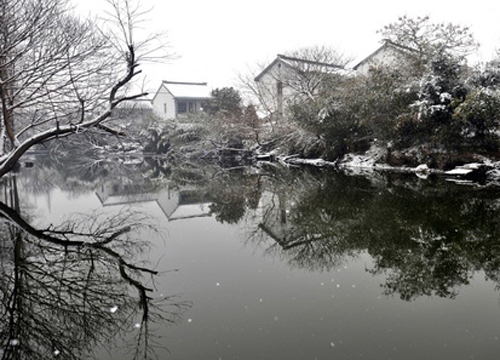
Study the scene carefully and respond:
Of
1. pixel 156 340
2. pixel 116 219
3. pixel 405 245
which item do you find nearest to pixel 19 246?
pixel 116 219

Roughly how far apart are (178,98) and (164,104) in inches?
120

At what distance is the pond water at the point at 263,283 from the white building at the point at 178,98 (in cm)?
3771

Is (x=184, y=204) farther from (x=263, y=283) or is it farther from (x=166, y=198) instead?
(x=263, y=283)

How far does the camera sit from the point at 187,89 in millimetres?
45469

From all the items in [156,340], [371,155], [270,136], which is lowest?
[156,340]

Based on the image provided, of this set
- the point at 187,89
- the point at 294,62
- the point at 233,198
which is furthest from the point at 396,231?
the point at 187,89

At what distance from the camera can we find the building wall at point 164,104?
44.2m

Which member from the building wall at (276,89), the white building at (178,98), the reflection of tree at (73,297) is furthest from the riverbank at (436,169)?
the white building at (178,98)

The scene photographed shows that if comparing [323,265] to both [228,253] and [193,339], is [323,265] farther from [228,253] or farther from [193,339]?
[193,339]

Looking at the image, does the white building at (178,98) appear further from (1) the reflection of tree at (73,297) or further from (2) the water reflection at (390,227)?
(1) the reflection of tree at (73,297)

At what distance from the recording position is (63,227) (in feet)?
21.6

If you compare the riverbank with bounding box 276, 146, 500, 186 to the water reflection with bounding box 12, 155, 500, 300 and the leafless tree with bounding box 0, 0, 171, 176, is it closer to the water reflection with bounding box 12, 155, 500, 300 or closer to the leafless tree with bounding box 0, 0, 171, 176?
the water reflection with bounding box 12, 155, 500, 300

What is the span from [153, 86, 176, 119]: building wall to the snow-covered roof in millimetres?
689

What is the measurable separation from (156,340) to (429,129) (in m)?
14.3
